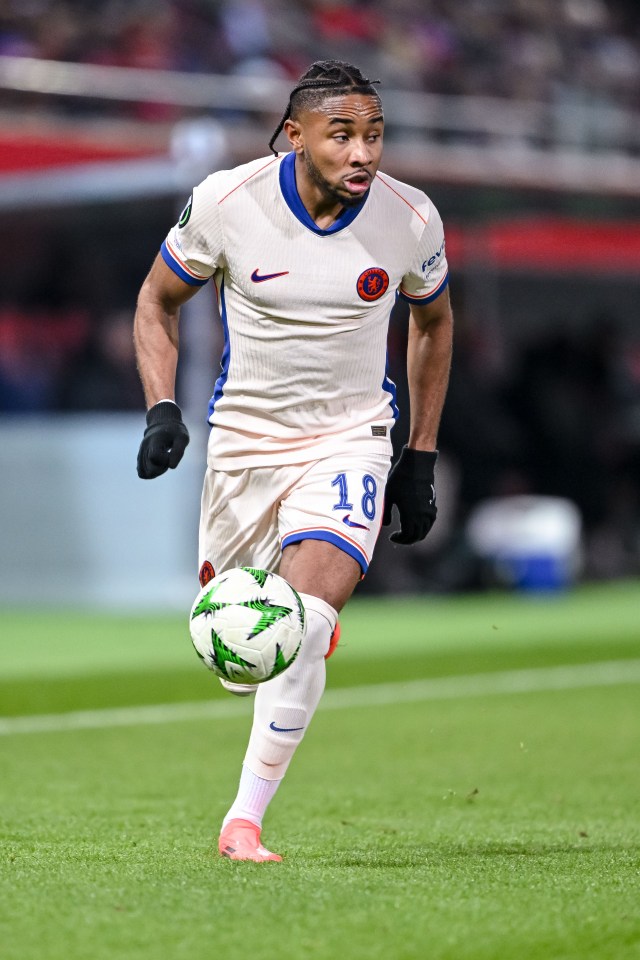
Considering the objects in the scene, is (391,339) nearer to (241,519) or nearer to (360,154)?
(241,519)

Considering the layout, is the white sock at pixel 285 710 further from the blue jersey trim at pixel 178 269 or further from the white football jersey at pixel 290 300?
the blue jersey trim at pixel 178 269

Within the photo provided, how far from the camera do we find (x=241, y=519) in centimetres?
536

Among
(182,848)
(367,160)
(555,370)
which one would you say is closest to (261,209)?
(367,160)

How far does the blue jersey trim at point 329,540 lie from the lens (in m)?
5.14

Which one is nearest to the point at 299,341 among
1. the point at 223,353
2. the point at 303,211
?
the point at 223,353

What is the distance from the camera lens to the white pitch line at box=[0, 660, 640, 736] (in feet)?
30.2

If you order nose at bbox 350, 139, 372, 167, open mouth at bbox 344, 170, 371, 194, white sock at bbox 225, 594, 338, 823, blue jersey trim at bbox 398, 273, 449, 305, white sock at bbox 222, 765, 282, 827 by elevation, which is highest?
nose at bbox 350, 139, 372, 167

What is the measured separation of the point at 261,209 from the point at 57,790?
265 centimetres

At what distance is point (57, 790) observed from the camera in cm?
672

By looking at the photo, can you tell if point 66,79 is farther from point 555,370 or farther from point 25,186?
point 555,370

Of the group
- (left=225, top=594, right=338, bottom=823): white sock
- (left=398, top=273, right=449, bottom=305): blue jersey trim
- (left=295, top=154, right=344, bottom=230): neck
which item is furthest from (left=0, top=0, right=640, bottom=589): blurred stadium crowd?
(left=225, top=594, right=338, bottom=823): white sock

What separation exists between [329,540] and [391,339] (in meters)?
13.2

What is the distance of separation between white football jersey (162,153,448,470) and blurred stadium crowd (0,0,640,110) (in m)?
13.1

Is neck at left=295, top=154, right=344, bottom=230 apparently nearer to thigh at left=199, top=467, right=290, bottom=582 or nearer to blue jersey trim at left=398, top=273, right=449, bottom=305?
blue jersey trim at left=398, top=273, right=449, bottom=305
